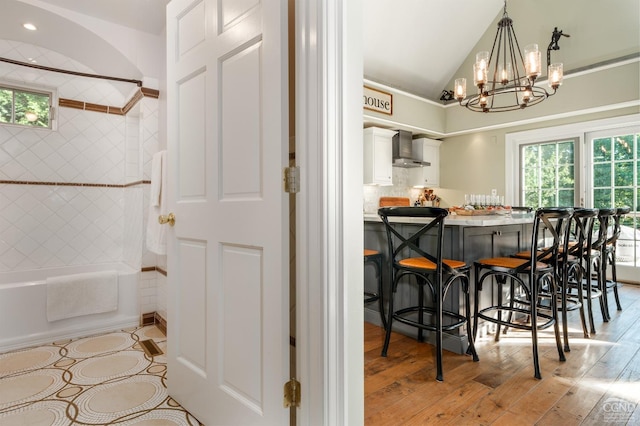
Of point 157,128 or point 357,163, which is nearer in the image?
point 357,163

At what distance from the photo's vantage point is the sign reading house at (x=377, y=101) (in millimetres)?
4922

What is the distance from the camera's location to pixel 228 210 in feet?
4.68

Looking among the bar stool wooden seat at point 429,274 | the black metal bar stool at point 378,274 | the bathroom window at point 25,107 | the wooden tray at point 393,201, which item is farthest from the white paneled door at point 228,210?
the wooden tray at point 393,201

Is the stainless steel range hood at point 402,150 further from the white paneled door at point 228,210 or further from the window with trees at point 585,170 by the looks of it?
the white paneled door at point 228,210

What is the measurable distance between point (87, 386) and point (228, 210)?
4.84 ft


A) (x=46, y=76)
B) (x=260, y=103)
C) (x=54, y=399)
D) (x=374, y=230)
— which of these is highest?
(x=46, y=76)

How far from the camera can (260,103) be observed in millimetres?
1297

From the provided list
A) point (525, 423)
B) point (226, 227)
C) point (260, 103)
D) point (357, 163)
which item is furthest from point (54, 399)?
point (525, 423)

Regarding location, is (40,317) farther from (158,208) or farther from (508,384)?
(508,384)

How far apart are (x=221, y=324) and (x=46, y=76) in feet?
11.1

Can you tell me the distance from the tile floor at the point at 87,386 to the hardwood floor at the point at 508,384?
1.04m

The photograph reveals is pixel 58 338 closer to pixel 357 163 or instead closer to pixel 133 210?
pixel 133 210

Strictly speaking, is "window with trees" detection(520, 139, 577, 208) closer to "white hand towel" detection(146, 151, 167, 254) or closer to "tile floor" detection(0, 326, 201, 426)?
"white hand towel" detection(146, 151, 167, 254)

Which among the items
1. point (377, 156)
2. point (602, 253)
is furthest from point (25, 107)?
point (602, 253)
